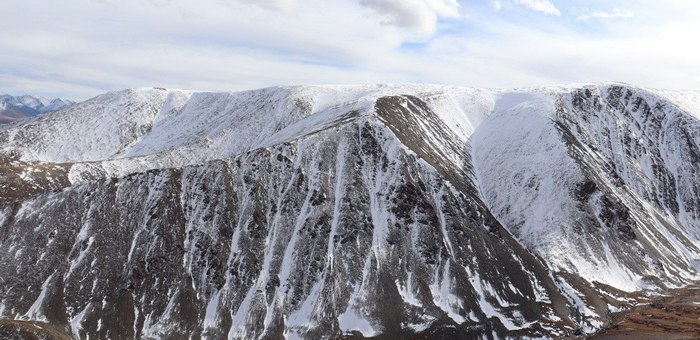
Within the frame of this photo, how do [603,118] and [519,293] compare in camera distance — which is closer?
[519,293]

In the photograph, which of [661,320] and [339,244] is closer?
[661,320]

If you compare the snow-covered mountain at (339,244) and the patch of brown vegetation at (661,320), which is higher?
the snow-covered mountain at (339,244)

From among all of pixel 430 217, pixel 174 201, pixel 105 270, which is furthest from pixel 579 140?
pixel 105 270

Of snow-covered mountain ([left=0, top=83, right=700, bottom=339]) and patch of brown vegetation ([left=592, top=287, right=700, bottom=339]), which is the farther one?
patch of brown vegetation ([left=592, top=287, right=700, bottom=339])

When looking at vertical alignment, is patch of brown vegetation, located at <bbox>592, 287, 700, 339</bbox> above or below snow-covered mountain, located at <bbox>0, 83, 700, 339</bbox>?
below

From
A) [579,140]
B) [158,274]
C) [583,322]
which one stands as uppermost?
[579,140]

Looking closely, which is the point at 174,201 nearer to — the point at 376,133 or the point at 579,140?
the point at 376,133

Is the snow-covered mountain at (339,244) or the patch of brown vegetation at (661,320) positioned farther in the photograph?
the patch of brown vegetation at (661,320)

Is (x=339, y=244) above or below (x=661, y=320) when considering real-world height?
above
